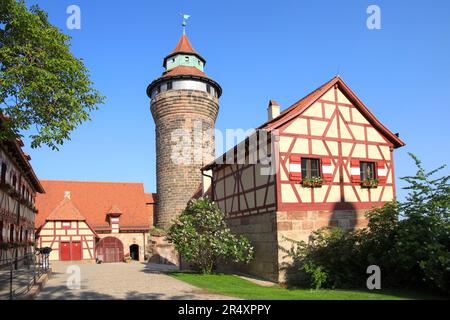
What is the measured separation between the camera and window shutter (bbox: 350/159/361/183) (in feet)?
55.1

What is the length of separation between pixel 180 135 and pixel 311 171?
1794 centimetres

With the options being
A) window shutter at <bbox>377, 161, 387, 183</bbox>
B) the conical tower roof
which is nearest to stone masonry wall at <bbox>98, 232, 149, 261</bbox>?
the conical tower roof

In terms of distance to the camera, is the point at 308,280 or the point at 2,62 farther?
the point at 308,280

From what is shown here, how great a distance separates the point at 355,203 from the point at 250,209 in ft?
13.7

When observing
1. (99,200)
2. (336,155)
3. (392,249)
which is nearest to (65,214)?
Result: (99,200)

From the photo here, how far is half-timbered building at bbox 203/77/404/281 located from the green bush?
825 millimetres

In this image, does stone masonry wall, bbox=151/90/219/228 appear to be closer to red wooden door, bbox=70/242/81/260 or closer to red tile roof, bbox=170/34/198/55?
red tile roof, bbox=170/34/198/55

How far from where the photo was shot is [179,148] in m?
32.6

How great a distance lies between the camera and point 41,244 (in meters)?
29.8

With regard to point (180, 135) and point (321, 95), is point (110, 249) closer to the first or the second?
point (180, 135)

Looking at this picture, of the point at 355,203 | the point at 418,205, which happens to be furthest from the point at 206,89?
the point at 418,205

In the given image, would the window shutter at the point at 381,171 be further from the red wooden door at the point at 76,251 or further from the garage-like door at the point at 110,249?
the garage-like door at the point at 110,249
